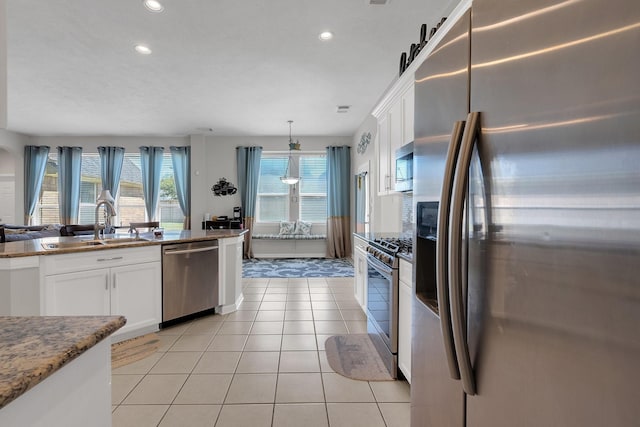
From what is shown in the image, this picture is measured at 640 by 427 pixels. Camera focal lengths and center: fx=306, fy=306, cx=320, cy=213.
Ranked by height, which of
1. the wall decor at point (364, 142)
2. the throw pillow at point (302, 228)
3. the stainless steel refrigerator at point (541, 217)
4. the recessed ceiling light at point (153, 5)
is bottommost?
the throw pillow at point (302, 228)

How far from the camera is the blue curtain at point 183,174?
743 cm

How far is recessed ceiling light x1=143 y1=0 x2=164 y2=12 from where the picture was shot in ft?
8.56

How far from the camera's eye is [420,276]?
1.26 metres

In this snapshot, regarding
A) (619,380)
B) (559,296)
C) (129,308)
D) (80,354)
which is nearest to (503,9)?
(559,296)

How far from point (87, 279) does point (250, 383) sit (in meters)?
1.60

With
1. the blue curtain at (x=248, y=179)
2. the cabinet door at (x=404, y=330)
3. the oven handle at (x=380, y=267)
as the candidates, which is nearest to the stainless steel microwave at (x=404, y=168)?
the oven handle at (x=380, y=267)

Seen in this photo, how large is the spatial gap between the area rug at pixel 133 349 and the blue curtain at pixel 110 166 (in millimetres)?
5905

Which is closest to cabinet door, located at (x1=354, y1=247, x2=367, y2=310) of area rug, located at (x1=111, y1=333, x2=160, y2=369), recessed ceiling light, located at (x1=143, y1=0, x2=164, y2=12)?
area rug, located at (x1=111, y1=333, x2=160, y2=369)

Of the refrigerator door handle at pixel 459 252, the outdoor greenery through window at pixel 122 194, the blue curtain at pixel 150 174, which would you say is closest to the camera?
the refrigerator door handle at pixel 459 252

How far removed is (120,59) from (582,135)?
180 inches

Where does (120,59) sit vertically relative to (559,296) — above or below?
above

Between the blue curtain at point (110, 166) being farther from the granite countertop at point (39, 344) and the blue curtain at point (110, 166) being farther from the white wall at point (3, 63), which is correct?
the granite countertop at point (39, 344)

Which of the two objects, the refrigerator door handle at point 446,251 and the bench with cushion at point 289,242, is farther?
the bench with cushion at point 289,242

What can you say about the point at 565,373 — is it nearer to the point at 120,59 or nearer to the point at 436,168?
the point at 436,168
